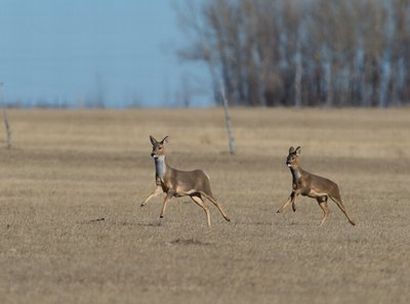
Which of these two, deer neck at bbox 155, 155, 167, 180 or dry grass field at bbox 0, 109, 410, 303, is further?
deer neck at bbox 155, 155, 167, 180

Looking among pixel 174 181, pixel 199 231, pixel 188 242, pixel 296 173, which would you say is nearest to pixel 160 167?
pixel 174 181

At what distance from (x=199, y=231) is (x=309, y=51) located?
6592 cm

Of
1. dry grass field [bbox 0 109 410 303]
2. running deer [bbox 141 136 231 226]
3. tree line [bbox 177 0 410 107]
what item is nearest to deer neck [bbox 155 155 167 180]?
running deer [bbox 141 136 231 226]

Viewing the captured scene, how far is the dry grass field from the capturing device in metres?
13.3

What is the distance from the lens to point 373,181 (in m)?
33.7

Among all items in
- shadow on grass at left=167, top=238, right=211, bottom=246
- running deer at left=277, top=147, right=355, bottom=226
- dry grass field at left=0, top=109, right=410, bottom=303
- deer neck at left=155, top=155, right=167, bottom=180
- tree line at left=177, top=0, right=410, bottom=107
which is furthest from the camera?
tree line at left=177, top=0, right=410, bottom=107

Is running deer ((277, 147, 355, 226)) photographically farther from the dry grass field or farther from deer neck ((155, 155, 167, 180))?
deer neck ((155, 155, 167, 180))

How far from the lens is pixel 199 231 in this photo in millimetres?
18688

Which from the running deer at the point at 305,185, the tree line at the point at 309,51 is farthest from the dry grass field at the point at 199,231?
the tree line at the point at 309,51

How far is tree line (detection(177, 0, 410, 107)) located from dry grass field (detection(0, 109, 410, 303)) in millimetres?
33258

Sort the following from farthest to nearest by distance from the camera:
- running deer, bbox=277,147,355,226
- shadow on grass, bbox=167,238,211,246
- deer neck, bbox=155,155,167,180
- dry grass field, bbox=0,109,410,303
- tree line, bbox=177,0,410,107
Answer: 1. tree line, bbox=177,0,410,107
2. running deer, bbox=277,147,355,226
3. deer neck, bbox=155,155,167,180
4. shadow on grass, bbox=167,238,211,246
5. dry grass field, bbox=0,109,410,303

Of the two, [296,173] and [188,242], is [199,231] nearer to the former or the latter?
[188,242]

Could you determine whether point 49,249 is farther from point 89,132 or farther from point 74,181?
point 89,132

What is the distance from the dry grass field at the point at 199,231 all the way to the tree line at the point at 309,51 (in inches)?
1309
